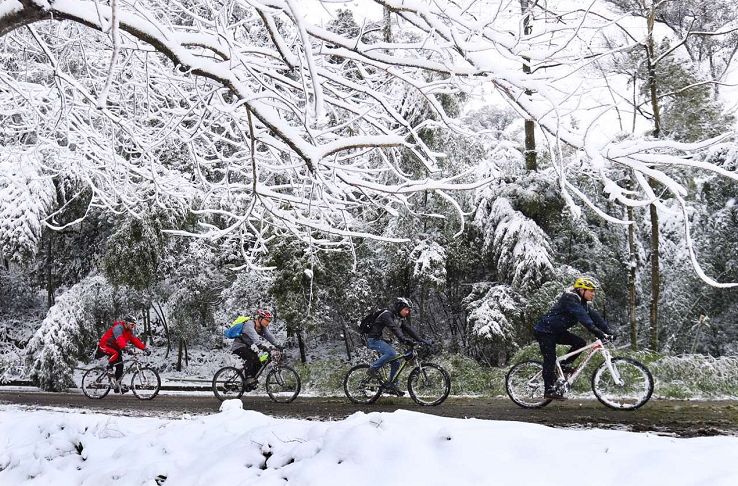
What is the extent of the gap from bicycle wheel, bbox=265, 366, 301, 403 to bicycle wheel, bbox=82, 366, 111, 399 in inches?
151

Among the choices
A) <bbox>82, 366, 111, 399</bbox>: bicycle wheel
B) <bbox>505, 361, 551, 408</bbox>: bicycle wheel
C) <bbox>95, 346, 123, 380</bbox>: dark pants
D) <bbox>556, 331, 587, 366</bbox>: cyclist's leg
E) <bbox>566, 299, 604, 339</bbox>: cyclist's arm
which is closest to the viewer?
<bbox>566, 299, 604, 339</bbox>: cyclist's arm

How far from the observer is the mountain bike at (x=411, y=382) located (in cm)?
859

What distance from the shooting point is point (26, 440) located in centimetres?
598

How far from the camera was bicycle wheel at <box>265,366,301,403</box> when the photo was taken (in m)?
10.1

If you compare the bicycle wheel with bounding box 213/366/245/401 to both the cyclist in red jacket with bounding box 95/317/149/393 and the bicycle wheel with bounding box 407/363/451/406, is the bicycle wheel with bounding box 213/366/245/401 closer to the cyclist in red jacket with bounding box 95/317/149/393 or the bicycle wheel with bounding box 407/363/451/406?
the cyclist in red jacket with bounding box 95/317/149/393

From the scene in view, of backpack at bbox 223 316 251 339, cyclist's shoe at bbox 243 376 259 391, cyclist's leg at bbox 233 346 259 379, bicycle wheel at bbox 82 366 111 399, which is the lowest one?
bicycle wheel at bbox 82 366 111 399

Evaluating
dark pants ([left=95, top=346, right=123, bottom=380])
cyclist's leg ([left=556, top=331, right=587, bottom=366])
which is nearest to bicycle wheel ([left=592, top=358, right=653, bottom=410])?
cyclist's leg ([left=556, top=331, right=587, bottom=366])

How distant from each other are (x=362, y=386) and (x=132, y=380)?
512cm

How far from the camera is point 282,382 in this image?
10094mm

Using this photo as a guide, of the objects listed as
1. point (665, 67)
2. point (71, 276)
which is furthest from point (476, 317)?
point (71, 276)

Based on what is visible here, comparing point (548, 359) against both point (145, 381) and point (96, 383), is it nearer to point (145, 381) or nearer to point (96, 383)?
point (145, 381)

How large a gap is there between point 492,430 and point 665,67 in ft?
31.7

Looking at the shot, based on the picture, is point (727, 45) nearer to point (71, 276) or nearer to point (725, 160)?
point (725, 160)

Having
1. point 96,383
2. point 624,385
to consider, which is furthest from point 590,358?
point 96,383
